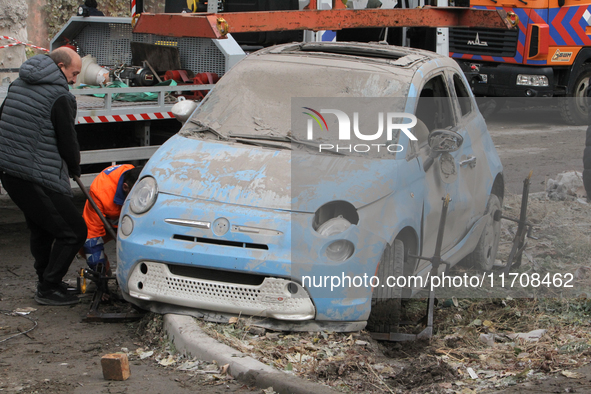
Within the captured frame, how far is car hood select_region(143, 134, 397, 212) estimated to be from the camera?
4441 mm

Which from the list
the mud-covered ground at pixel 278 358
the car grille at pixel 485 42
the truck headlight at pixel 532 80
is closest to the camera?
the mud-covered ground at pixel 278 358

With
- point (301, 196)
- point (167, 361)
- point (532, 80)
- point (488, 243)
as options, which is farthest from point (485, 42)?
point (167, 361)

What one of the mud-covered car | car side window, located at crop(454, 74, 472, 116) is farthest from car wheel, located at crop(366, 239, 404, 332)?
car side window, located at crop(454, 74, 472, 116)

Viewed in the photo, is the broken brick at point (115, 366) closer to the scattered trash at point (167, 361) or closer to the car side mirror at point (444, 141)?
the scattered trash at point (167, 361)

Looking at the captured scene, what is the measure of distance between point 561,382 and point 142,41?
6889mm

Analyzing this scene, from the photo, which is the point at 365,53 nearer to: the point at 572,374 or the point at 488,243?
the point at 488,243

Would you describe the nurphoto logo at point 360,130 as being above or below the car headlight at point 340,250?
above

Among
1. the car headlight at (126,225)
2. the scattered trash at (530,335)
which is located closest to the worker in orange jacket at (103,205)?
the car headlight at (126,225)

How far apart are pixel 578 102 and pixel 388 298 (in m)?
11.5

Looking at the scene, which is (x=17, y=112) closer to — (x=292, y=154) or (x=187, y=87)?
(x=292, y=154)

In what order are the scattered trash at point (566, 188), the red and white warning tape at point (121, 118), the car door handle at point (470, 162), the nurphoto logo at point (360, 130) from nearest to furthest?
→ 1. the nurphoto logo at point (360, 130)
2. the car door handle at point (470, 162)
3. the red and white warning tape at point (121, 118)
4. the scattered trash at point (566, 188)

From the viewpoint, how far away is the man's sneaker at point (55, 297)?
5328mm

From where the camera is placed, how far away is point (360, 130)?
496 cm

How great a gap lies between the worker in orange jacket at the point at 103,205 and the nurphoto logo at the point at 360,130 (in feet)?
4.72
